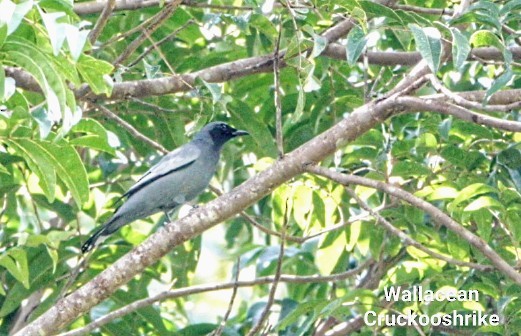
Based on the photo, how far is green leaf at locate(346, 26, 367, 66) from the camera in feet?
13.1

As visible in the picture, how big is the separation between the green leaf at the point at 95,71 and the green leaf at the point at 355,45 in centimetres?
103

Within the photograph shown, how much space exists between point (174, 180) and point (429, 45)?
2.92 meters

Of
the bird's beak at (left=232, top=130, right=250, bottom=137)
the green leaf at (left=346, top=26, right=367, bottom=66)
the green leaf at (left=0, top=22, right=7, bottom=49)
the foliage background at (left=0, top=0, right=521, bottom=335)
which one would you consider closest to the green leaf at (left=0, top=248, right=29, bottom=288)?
the foliage background at (left=0, top=0, right=521, bottom=335)

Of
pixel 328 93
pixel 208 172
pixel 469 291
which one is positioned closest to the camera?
pixel 469 291

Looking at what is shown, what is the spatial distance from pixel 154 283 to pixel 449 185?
3.26 meters

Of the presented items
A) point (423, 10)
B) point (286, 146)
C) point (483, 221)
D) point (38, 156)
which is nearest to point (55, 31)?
point (38, 156)

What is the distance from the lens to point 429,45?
3699 millimetres

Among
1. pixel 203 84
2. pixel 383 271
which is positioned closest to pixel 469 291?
pixel 383 271

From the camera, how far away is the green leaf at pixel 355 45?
3.98m

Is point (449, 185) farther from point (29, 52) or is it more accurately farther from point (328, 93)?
point (29, 52)

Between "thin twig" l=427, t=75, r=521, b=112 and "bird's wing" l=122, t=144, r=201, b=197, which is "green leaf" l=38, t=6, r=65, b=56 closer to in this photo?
"thin twig" l=427, t=75, r=521, b=112

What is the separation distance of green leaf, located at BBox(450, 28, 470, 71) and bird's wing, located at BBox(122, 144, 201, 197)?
2.46 metres

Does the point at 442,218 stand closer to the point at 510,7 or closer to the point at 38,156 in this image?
the point at 510,7

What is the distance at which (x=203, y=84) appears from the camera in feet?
15.9
